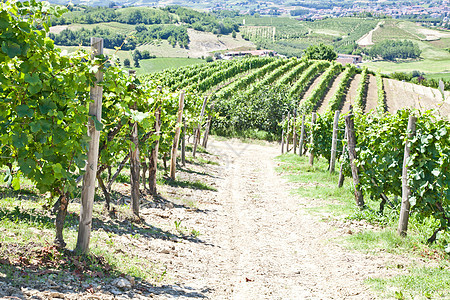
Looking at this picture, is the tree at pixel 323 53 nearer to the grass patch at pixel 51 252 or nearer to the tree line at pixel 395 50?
the grass patch at pixel 51 252

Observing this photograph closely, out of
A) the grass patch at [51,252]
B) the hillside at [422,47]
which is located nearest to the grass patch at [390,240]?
the grass patch at [51,252]

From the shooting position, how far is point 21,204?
216 inches

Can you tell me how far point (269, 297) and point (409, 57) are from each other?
Result: 163328mm

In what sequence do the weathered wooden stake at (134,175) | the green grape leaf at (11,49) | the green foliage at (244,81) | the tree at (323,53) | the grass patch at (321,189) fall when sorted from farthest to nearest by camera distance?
the tree at (323,53)
the green foliage at (244,81)
the grass patch at (321,189)
the weathered wooden stake at (134,175)
the green grape leaf at (11,49)

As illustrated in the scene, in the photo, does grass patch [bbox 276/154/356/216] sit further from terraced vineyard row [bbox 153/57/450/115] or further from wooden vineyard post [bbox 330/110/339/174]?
terraced vineyard row [bbox 153/57/450/115]

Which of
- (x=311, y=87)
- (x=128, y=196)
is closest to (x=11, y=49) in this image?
(x=128, y=196)

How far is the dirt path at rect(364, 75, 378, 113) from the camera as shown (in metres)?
38.8

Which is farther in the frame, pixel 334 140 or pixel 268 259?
pixel 334 140

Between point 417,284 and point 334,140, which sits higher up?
point 334,140

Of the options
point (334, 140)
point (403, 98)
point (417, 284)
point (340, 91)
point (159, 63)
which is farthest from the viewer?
point (159, 63)

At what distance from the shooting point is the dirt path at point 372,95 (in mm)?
38781

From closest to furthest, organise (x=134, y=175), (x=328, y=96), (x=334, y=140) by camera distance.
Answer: (x=134, y=175)
(x=334, y=140)
(x=328, y=96)

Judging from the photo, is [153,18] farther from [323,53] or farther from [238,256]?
[238,256]

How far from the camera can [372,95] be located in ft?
147
